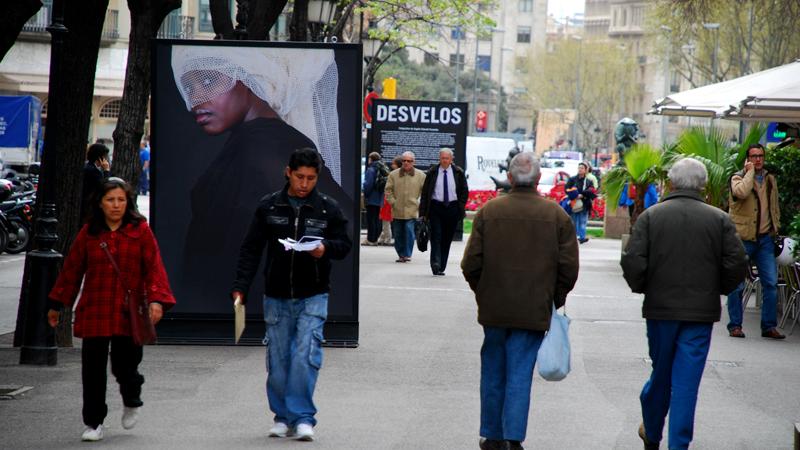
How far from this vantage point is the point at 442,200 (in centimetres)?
1934

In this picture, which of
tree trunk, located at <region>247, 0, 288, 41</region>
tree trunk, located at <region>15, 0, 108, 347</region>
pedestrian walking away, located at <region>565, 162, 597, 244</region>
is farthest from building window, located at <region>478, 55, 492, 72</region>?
tree trunk, located at <region>15, 0, 108, 347</region>

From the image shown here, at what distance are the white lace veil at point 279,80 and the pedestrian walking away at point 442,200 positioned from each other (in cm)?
760

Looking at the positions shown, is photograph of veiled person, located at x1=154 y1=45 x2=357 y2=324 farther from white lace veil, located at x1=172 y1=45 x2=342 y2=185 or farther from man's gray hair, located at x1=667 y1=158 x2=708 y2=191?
man's gray hair, located at x1=667 y1=158 x2=708 y2=191

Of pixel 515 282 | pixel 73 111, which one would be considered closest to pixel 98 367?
pixel 515 282

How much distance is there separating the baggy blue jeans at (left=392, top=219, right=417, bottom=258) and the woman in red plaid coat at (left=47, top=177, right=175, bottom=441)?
45.4 feet

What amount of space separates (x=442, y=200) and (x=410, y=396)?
386 inches

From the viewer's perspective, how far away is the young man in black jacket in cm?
791

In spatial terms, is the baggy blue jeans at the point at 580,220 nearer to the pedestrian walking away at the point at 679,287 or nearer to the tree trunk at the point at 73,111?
the tree trunk at the point at 73,111

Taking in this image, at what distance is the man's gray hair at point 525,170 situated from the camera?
7.54m

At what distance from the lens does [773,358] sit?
12203 mm

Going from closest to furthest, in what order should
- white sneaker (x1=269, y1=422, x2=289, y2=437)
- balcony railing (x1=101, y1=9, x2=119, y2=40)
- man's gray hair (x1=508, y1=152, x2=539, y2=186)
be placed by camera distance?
man's gray hair (x1=508, y1=152, x2=539, y2=186), white sneaker (x1=269, y1=422, x2=289, y2=437), balcony railing (x1=101, y1=9, x2=119, y2=40)

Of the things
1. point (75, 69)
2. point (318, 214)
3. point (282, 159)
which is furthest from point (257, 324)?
point (318, 214)

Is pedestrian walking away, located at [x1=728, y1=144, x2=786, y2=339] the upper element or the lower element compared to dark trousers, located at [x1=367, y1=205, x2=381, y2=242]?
upper

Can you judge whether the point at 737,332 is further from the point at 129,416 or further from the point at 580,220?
the point at 580,220
